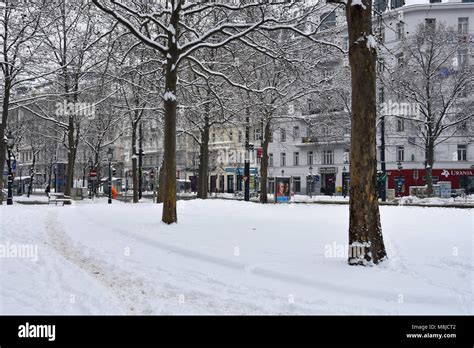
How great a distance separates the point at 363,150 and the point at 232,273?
3.11 metres

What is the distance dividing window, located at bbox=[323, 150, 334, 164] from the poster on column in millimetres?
23931

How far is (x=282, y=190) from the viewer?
1217 inches

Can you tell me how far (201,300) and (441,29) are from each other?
3448 cm

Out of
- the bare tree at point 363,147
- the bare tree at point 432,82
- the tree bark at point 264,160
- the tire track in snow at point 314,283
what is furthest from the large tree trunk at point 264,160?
the bare tree at point 363,147

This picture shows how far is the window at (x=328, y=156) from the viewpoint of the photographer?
53.6 m

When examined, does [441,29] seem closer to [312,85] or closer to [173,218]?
[312,85]

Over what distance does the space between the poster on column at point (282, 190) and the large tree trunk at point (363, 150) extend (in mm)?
22504

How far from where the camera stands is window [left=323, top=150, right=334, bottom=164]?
53.6 metres

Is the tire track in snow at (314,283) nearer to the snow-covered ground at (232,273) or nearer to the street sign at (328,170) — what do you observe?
the snow-covered ground at (232,273)

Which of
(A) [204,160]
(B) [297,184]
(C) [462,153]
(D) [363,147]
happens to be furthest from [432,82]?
(D) [363,147]

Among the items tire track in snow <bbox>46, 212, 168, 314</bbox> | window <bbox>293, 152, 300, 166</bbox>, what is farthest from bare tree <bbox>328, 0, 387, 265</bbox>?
window <bbox>293, 152, 300, 166</bbox>

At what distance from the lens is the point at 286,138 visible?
192 ft

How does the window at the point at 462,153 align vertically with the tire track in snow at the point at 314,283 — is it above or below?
above

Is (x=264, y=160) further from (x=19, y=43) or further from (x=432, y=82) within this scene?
(x=432, y=82)
